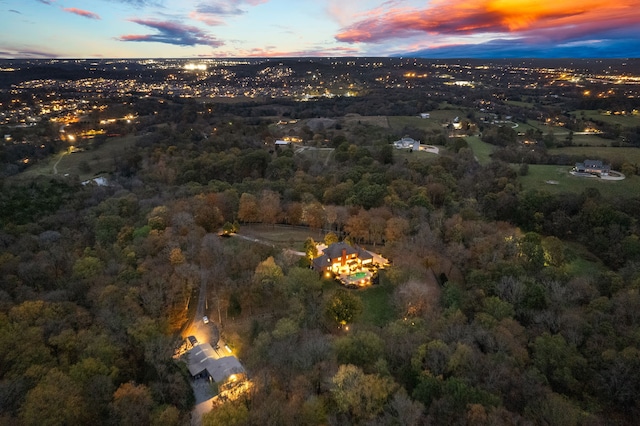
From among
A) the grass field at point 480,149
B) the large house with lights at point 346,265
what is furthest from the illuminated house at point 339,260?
the grass field at point 480,149

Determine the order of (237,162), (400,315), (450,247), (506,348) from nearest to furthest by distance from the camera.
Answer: (506,348) < (400,315) < (450,247) < (237,162)

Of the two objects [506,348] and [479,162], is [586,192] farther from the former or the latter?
[506,348]

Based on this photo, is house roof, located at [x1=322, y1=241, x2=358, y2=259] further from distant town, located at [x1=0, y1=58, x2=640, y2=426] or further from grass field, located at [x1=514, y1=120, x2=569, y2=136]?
grass field, located at [x1=514, y1=120, x2=569, y2=136]

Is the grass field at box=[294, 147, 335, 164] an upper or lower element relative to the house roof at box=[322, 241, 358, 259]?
upper

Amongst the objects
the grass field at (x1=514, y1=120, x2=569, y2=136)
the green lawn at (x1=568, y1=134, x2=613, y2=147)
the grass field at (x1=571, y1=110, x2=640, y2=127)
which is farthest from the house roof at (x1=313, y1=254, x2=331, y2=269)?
the grass field at (x1=571, y1=110, x2=640, y2=127)

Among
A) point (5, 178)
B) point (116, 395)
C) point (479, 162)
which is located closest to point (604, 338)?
point (116, 395)

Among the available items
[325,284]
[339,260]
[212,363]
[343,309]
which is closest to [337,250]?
[339,260]

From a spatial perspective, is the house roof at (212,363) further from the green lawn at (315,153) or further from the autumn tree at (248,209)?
the green lawn at (315,153)
